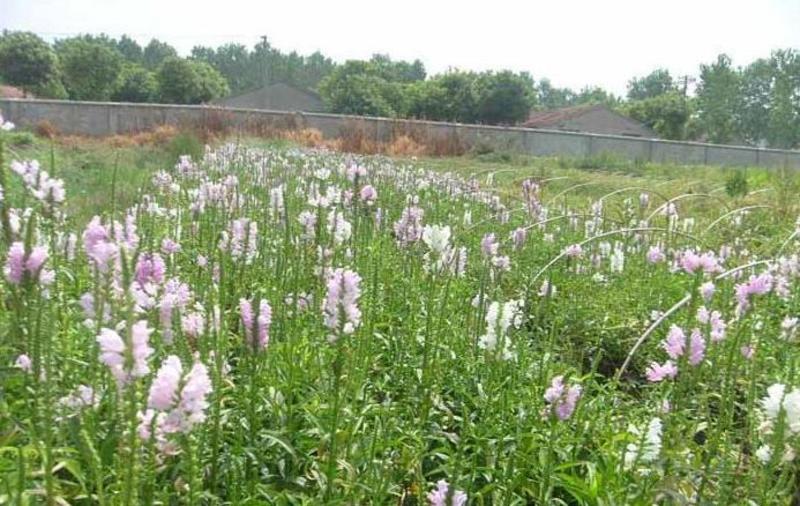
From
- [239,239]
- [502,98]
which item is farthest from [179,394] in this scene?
[502,98]

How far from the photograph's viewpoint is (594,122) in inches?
2329

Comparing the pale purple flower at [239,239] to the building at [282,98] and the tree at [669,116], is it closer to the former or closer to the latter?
the tree at [669,116]

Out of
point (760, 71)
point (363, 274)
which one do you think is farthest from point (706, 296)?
point (760, 71)

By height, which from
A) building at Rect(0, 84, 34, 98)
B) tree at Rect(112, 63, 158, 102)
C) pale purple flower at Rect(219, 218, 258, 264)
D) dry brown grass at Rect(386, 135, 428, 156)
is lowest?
pale purple flower at Rect(219, 218, 258, 264)

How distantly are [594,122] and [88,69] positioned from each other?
129 ft

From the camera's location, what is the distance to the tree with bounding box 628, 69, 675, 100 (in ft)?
391

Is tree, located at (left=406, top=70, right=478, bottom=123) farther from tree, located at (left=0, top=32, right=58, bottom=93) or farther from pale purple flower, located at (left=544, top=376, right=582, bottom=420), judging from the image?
pale purple flower, located at (left=544, top=376, right=582, bottom=420)

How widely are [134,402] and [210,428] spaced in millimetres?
1064

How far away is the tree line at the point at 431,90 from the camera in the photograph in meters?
49.5

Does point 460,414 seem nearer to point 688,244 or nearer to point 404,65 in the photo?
point 688,244

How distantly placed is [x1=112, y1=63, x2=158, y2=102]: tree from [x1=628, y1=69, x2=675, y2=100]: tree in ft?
278

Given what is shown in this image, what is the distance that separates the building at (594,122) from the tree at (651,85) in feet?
200

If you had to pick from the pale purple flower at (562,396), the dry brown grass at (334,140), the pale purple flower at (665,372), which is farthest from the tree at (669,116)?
the pale purple flower at (562,396)

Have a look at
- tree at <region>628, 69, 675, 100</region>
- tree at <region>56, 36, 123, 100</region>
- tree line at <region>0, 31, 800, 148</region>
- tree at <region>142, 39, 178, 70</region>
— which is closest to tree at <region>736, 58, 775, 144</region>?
tree line at <region>0, 31, 800, 148</region>
